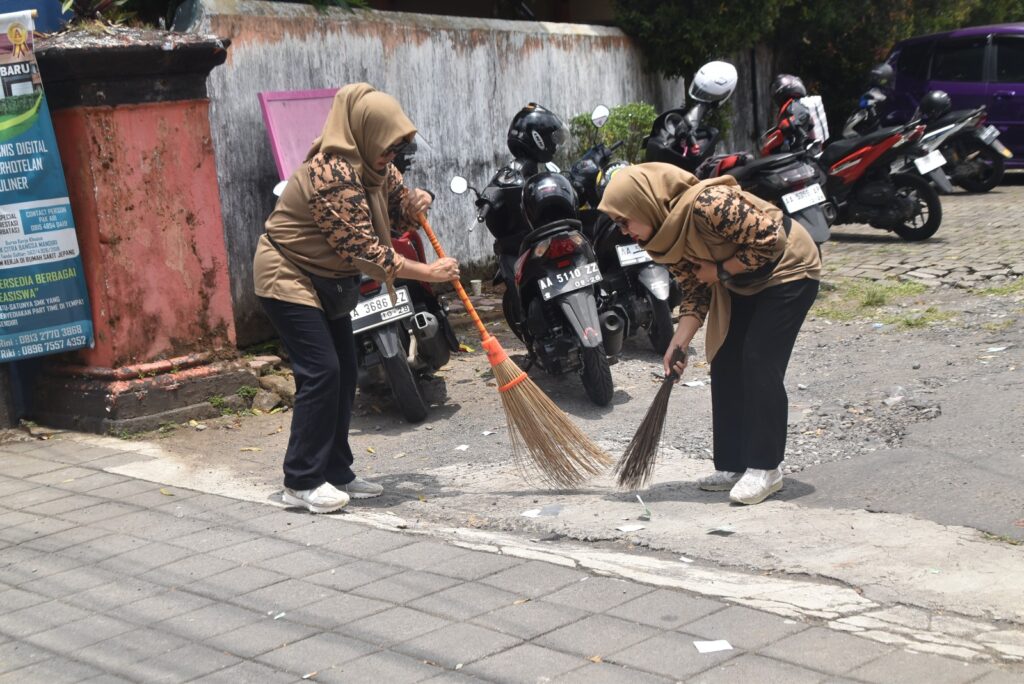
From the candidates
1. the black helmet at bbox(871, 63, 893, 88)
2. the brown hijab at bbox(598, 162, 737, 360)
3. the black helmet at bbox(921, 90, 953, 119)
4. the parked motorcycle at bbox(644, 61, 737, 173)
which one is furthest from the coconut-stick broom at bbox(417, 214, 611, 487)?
the black helmet at bbox(871, 63, 893, 88)

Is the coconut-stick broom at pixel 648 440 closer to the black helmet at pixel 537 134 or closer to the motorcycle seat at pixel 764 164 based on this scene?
the black helmet at pixel 537 134

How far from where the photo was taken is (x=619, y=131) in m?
10.5

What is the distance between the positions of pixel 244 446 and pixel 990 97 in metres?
10.9

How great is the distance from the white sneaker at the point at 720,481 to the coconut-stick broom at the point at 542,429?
0.51 meters

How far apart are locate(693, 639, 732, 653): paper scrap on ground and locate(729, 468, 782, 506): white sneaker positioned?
1.37 m

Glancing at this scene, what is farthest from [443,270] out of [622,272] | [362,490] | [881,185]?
[881,185]

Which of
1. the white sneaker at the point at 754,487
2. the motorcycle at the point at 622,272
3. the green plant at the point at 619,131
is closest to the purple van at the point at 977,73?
the green plant at the point at 619,131

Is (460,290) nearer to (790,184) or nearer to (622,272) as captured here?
(622,272)

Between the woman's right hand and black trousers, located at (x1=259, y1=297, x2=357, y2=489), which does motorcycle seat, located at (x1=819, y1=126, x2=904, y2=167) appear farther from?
black trousers, located at (x1=259, y1=297, x2=357, y2=489)

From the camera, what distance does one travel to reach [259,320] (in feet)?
26.3

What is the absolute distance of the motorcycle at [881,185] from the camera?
429 inches

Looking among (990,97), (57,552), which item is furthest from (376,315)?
(990,97)

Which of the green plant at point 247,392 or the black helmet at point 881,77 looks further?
the black helmet at point 881,77

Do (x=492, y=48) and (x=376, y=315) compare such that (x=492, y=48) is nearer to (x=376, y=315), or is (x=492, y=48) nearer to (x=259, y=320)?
(x=259, y=320)
